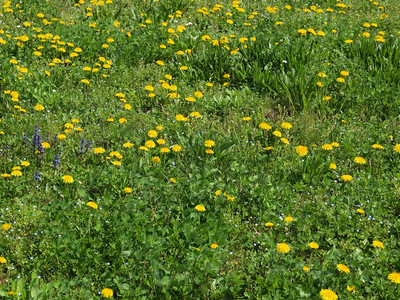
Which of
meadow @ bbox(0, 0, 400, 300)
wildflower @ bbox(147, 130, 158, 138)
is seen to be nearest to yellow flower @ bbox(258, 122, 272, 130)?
meadow @ bbox(0, 0, 400, 300)

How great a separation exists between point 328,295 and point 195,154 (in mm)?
1737

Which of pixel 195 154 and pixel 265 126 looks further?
pixel 265 126

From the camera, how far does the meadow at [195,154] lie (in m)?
2.89

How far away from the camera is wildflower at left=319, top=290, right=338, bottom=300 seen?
2645 millimetres

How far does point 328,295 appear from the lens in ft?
8.71

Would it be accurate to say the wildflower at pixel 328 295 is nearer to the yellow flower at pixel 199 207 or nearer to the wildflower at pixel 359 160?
the yellow flower at pixel 199 207

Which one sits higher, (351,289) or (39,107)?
(39,107)

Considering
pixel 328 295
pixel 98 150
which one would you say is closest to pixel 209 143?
pixel 98 150

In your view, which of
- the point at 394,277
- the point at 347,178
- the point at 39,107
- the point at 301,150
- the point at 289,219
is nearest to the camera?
the point at 394,277

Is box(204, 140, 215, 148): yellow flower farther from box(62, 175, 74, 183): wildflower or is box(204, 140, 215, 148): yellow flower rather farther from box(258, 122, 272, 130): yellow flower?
box(62, 175, 74, 183): wildflower

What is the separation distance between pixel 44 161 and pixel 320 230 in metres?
2.27

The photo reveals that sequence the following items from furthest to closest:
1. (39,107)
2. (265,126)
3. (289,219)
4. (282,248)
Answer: (39,107), (265,126), (289,219), (282,248)

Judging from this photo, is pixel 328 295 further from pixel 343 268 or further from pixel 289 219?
pixel 289 219

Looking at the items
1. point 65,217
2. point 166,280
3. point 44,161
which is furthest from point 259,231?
point 44,161
